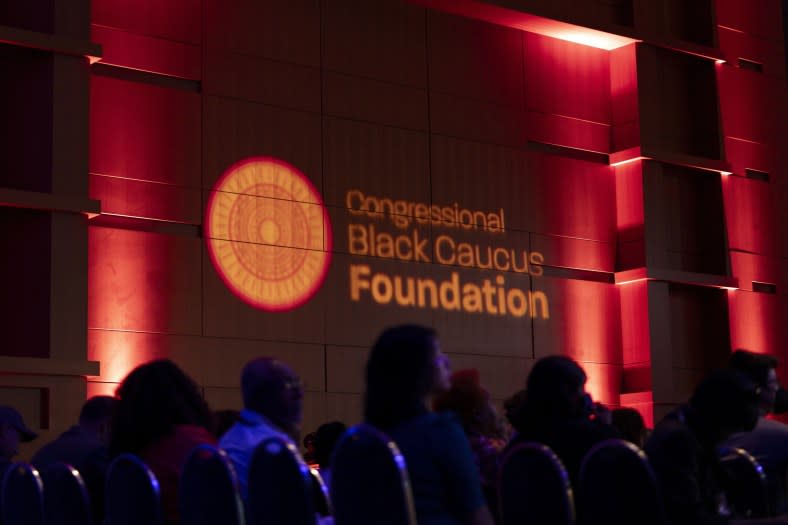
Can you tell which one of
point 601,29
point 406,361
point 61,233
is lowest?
point 406,361

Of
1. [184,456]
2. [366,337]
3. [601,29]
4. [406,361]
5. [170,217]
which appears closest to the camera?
[406,361]

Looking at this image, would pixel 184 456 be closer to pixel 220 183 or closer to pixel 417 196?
pixel 220 183

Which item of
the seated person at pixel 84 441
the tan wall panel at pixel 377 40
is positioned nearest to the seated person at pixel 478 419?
the seated person at pixel 84 441

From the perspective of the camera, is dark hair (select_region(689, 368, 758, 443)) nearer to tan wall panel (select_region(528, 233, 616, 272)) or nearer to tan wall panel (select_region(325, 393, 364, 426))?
tan wall panel (select_region(325, 393, 364, 426))

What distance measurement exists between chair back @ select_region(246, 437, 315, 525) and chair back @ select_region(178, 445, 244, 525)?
57mm

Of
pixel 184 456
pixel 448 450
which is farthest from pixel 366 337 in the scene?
pixel 448 450

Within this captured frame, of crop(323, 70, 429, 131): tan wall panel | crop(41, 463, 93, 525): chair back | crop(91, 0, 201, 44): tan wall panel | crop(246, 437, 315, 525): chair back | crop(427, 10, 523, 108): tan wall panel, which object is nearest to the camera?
crop(246, 437, 315, 525): chair back

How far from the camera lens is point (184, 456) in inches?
163

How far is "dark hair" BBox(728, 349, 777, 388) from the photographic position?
5.18 meters

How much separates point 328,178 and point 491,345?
2251 mm

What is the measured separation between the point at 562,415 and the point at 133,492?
136cm


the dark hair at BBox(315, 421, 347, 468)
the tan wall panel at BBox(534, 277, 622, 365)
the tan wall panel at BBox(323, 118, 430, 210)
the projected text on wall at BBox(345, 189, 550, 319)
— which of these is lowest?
the dark hair at BBox(315, 421, 347, 468)

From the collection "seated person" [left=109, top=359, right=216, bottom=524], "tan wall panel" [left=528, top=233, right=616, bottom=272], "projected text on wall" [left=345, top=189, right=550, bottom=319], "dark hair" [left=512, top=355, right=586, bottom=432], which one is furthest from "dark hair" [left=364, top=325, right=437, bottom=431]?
"tan wall panel" [left=528, top=233, right=616, bottom=272]

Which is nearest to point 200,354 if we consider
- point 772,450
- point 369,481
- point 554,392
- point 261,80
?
point 261,80
